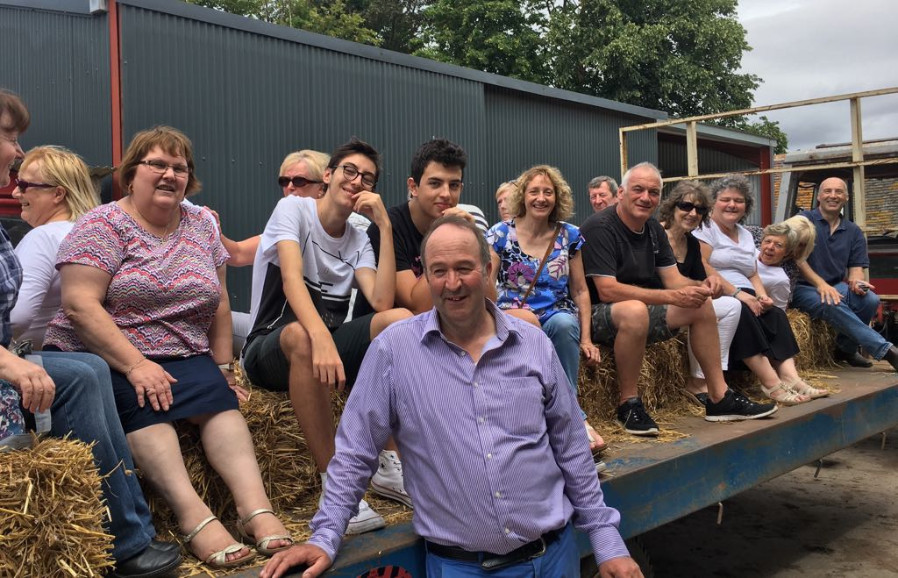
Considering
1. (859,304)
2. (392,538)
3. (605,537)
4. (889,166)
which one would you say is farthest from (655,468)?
(889,166)

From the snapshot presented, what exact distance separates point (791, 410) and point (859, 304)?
249 centimetres

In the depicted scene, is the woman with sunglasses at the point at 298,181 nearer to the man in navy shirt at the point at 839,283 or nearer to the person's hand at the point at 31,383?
the person's hand at the point at 31,383

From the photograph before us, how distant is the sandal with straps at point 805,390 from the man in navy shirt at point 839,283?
1.13 meters

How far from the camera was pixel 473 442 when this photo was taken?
89.0 inches

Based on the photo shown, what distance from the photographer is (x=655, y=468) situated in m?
A: 3.11

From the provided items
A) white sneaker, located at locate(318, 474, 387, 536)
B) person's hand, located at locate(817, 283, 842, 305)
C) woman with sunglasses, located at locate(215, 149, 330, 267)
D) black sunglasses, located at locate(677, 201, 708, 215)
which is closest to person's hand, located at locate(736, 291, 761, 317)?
black sunglasses, located at locate(677, 201, 708, 215)

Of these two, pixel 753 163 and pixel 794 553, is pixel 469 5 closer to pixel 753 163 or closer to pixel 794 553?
pixel 753 163

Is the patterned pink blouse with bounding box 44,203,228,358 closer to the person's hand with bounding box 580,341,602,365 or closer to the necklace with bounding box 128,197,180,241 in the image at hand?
the necklace with bounding box 128,197,180,241

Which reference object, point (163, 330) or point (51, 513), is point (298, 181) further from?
point (51, 513)

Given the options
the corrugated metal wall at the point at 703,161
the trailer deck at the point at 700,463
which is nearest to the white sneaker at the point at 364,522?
the trailer deck at the point at 700,463

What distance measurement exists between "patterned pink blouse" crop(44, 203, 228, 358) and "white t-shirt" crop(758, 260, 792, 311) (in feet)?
13.5

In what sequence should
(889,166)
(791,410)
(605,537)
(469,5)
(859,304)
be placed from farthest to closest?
(469,5) → (889,166) → (859,304) → (791,410) → (605,537)

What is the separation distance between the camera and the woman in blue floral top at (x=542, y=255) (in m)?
3.89

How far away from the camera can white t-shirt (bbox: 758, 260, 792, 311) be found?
5551mm
